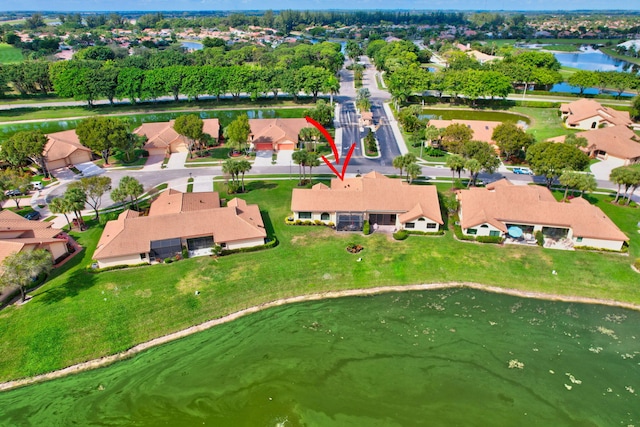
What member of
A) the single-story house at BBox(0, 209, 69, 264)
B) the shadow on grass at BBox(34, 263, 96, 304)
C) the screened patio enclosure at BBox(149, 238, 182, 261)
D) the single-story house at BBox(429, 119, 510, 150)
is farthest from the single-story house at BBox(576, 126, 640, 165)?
the single-story house at BBox(0, 209, 69, 264)

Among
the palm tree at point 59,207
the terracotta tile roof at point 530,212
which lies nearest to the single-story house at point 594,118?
the terracotta tile roof at point 530,212

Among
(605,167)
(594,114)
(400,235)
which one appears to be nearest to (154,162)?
(400,235)

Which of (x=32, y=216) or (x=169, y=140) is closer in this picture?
(x=32, y=216)

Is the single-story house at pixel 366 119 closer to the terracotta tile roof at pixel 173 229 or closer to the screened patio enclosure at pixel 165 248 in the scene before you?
the terracotta tile roof at pixel 173 229

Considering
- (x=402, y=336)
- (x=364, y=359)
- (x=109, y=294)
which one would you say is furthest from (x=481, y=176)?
(x=109, y=294)

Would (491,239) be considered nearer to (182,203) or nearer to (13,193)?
(182,203)

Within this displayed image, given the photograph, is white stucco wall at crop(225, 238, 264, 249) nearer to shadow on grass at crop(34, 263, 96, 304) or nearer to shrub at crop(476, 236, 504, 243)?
shadow on grass at crop(34, 263, 96, 304)

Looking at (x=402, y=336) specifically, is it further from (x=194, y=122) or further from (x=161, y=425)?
(x=194, y=122)
